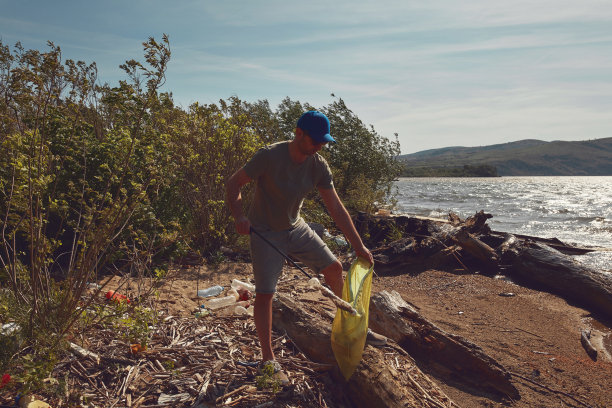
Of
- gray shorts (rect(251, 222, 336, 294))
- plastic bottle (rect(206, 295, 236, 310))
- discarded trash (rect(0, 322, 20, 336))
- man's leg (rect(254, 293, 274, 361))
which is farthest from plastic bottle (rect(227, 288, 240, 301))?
discarded trash (rect(0, 322, 20, 336))

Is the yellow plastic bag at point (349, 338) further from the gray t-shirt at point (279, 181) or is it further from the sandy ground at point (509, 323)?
the sandy ground at point (509, 323)

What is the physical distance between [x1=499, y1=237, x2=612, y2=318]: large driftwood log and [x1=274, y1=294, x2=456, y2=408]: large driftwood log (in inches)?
200

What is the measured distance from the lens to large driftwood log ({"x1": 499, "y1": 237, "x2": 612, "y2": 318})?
6.75 m

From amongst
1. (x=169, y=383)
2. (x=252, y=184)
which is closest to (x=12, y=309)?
(x=169, y=383)

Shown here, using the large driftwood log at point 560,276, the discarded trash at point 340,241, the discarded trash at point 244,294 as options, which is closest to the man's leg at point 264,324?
the discarded trash at point 244,294

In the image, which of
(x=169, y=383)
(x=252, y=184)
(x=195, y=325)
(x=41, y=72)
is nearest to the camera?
(x=41, y=72)

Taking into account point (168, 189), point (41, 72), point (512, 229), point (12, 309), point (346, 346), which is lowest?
point (512, 229)

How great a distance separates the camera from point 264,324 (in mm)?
3127

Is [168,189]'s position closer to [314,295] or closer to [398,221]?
[314,295]

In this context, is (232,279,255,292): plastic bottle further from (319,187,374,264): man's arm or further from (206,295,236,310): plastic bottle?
(319,187,374,264): man's arm

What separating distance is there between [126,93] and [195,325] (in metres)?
2.16

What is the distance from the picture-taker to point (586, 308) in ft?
22.2

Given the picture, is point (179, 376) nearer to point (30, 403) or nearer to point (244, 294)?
point (30, 403)

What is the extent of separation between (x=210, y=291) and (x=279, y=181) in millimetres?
2632
